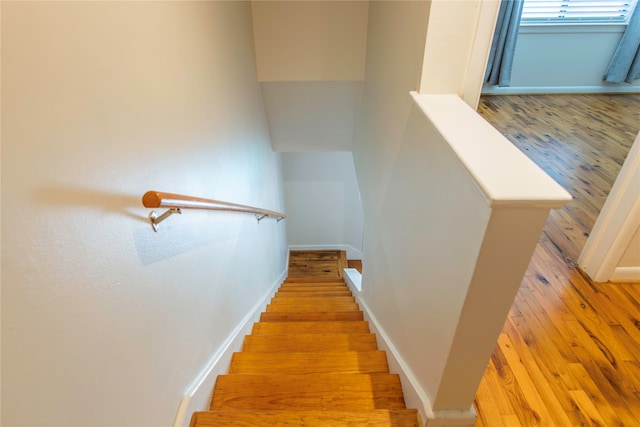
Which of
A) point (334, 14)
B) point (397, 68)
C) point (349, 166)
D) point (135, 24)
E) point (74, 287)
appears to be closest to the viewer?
point (74, 287)

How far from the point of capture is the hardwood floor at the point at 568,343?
1.48 metres

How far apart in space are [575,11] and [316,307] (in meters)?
5.10

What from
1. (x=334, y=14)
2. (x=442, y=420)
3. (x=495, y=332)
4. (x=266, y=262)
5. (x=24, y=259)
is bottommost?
(x=266, y=262)

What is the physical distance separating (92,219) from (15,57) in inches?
13.8

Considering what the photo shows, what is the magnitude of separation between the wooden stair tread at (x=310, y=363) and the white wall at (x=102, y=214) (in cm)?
35

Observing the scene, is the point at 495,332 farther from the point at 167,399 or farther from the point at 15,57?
the point at 15,57

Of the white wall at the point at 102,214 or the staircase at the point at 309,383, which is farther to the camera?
the staircase at the point at 309,383

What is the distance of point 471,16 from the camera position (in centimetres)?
121

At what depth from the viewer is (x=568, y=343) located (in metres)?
1.75

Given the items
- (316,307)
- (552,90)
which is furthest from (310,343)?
(552,90)

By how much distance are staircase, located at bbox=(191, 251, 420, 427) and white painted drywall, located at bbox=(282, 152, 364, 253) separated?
309 centimetres

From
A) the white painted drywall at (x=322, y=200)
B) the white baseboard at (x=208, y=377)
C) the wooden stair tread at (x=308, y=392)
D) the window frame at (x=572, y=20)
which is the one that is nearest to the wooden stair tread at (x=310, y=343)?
the white baseboard at (x=208, y=377)

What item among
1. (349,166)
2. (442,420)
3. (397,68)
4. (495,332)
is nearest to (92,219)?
(495,332)

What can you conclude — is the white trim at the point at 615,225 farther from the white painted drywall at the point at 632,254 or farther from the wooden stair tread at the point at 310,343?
the wooden stair tread at the point at 310,343
